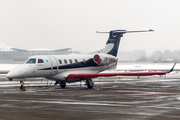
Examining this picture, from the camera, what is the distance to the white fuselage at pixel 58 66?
24411 mm

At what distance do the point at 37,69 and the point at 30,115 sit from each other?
13.0 metres

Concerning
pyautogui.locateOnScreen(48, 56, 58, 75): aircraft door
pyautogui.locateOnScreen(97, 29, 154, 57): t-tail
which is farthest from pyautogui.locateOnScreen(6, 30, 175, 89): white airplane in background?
pyautogui.locateOnScreen(97, 29, 154, 57): t-tail

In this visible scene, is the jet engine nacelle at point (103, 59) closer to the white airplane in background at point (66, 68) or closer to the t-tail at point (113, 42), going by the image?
the white airplane in background at point (66, 68)

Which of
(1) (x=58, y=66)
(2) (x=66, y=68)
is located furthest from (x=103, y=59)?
(1) (x=58, y=66)

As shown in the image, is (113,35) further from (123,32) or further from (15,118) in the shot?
(15,118)

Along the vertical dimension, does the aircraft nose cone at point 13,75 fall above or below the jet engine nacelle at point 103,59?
below

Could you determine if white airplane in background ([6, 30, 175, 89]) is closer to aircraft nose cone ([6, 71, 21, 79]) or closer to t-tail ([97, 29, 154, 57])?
aircraft nose cone ([6, 71, 21, 79])

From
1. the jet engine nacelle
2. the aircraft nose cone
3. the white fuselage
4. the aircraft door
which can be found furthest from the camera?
the jet engine nacelle

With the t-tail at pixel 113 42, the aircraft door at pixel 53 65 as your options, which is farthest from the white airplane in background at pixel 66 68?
the t-tail at pixel 113 42

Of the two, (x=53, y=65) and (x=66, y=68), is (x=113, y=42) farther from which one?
(x=53, y=65)

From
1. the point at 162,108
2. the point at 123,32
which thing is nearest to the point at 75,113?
the point at 162,108

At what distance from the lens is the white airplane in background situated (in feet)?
80.6

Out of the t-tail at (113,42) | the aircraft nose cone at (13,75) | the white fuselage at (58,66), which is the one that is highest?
the t-tail at (113,42)

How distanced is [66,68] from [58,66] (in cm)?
94
